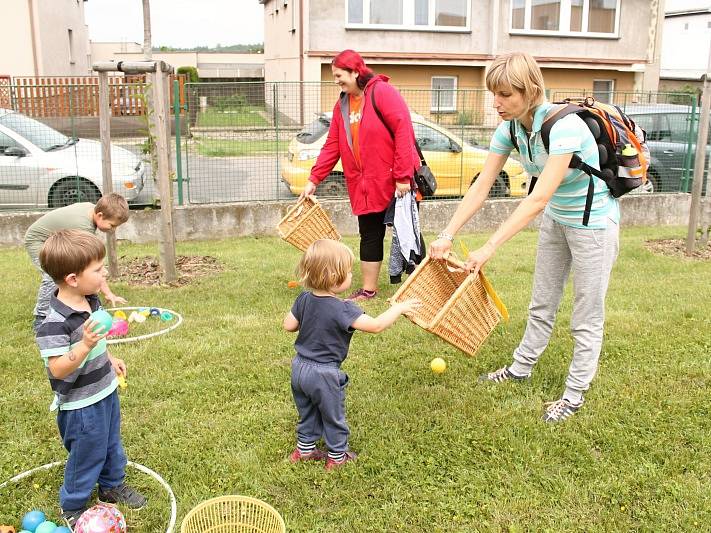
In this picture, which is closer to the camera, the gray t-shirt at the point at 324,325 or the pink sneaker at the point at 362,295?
the gray t-shirt at the point at 324,325

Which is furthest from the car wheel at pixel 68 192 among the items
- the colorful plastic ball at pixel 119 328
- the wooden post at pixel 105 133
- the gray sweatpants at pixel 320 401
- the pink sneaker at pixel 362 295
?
the gray sweatpants at pixel 320 401

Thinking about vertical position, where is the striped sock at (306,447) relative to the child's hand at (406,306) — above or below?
below

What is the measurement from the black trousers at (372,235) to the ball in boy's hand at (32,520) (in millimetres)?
3680

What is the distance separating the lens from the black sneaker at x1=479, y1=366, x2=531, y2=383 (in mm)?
4324

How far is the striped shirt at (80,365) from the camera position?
2.62 metres

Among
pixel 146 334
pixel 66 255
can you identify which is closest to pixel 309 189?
pixel 146 334

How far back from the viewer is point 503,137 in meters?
3.85

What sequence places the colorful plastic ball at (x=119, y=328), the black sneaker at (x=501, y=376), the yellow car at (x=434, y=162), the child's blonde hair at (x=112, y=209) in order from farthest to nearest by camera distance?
the yellow car at (x=434, y=162), the colorful plastic ball at (x=119, y=328), the child's blonde hair at (x=112, y=209), the black sneaker at (x=501, y=376)

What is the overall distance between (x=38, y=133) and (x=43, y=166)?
0.49 m

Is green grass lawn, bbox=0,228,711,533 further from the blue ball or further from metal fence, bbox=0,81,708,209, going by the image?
metal fence, bbox=0,81,708,209

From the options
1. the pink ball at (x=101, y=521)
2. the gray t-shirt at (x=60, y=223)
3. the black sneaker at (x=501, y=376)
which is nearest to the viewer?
the pink ball at (x=101, y=521)

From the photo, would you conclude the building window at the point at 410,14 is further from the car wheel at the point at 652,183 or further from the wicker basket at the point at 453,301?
the wicker basket at the point at 453,301

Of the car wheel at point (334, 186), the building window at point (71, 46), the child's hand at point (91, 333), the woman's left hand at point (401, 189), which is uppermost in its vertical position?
the building window at point (71, 46)

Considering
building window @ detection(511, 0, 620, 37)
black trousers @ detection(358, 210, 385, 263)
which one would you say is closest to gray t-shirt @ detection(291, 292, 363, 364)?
black trousers @ detection(358, 210, 385, 263)
